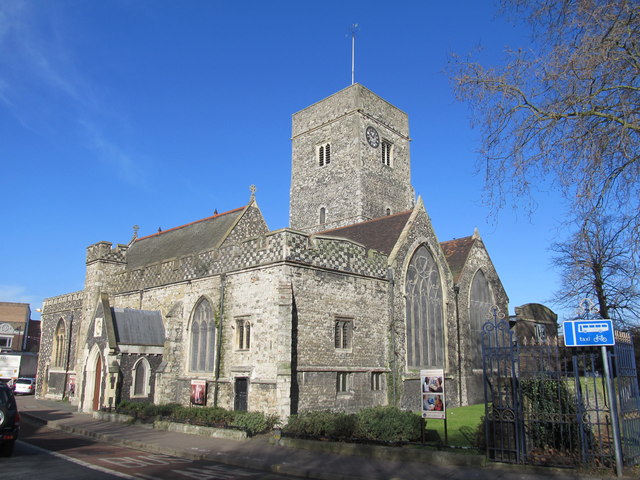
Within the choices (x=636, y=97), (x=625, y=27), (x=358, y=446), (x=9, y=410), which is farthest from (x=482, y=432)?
(x=9, y=410)

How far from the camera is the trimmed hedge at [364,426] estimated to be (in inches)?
567

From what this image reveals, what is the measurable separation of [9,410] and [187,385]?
1003 cm

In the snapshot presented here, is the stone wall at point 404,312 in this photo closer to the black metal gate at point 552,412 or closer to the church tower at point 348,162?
the black metal gate at point 552,412

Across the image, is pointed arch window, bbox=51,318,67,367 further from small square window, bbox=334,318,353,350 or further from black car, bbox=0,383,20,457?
black car, bbox=0,383,20,457

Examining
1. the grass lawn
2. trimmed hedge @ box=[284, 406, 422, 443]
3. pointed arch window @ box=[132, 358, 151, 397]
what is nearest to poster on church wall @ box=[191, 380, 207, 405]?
pointed arch window @ box=[132, 358, 151, 397]

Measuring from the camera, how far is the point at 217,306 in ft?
70.6

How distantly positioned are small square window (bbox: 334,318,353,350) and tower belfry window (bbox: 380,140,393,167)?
23.9 m

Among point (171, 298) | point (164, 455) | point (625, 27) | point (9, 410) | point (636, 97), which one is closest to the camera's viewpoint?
point (625, 27)

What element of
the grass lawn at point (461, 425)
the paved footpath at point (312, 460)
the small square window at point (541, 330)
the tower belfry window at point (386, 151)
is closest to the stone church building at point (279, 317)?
the grass lawn at point (461, 425)

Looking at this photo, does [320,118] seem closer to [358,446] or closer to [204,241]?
[204,241]

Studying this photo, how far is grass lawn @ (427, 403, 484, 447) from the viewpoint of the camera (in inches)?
585

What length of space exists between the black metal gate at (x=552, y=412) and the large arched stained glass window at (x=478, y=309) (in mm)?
15334

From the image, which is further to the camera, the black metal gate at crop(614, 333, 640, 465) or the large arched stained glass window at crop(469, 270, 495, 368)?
the large arched stained glass window at crop(469, 270, 495, 368)

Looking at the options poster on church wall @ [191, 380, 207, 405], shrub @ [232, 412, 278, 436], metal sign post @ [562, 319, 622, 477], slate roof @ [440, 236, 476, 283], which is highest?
slate roof @ [440, 236, 476, 283]
